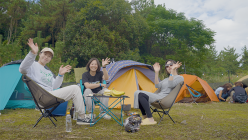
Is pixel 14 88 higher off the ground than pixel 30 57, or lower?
lower

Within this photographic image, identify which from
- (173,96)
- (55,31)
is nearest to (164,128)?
(173,96)

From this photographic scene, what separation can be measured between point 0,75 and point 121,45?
460 inches

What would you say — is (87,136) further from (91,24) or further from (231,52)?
(231,52)

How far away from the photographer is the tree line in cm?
1500

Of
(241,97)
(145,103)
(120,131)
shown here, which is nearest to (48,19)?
(241,97)

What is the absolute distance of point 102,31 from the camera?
15.2 meters

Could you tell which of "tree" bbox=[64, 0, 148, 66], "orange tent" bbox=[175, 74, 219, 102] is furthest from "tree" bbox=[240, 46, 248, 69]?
"orange tent" bbox=[175, 74, 219, 102]

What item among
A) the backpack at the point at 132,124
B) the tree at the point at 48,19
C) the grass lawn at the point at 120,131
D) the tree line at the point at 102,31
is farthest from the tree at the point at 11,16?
the backpack at the point at 132,124

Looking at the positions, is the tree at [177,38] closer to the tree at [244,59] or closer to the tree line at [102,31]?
the tree line at [102,31]

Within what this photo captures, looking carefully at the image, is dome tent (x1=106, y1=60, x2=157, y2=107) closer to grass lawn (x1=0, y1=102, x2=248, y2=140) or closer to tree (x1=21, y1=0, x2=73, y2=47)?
grass lawn (x1=0, y1=102, x2=248, y2=140)

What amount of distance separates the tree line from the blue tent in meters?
7.01

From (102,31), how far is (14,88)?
35.6 feet

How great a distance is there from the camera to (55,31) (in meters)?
18.9

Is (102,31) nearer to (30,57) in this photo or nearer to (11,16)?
(11,16)
